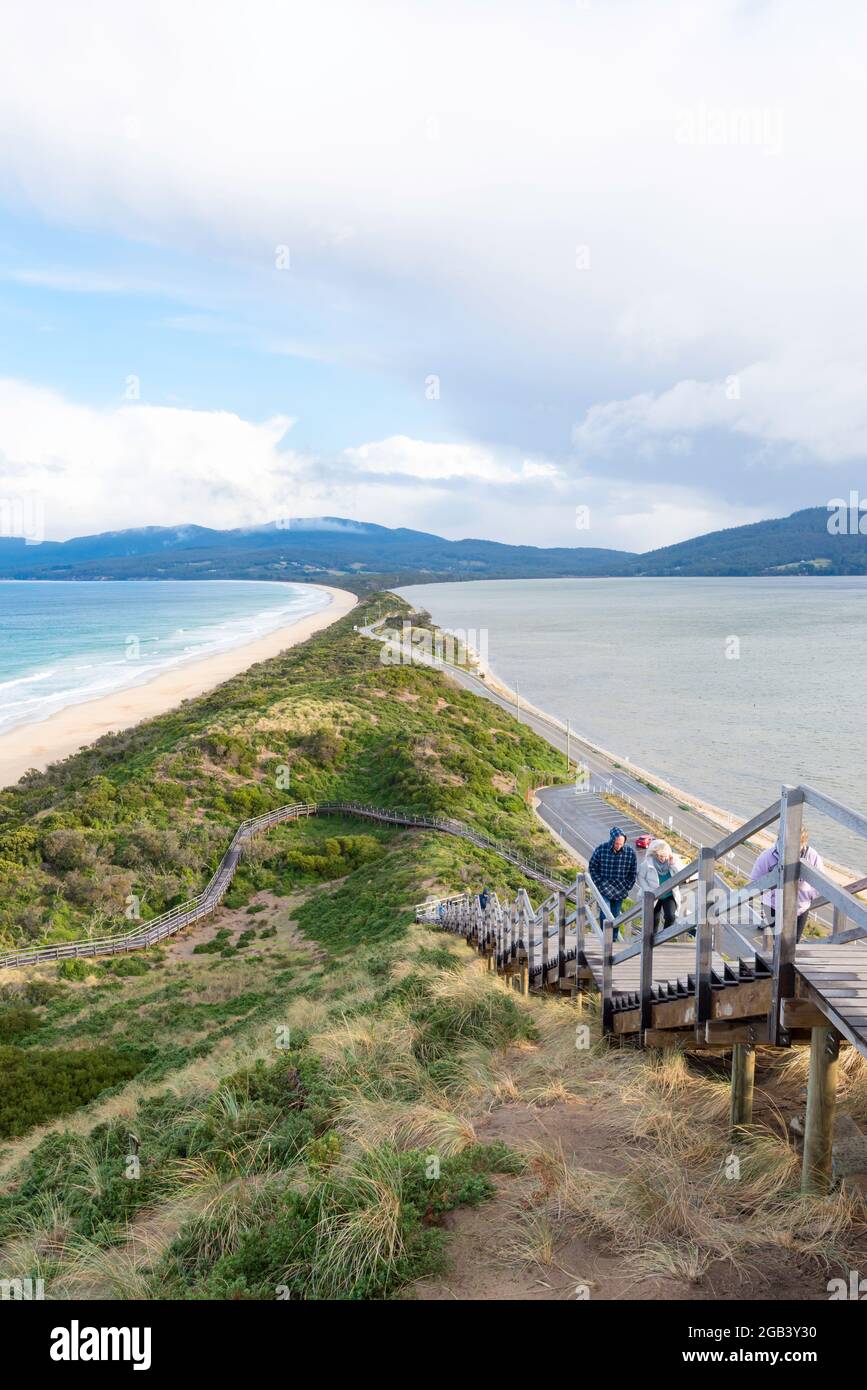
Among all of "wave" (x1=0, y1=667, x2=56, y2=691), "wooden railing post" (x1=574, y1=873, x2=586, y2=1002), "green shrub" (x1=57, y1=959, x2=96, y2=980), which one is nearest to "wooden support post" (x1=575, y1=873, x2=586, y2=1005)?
"wooden railing post" (x1=574, y1=873, x2=586, y2=1002)

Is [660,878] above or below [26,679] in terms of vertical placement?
above

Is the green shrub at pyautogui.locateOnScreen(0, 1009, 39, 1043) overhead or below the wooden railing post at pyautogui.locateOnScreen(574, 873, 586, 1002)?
below

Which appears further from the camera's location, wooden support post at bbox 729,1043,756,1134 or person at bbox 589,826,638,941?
person at bbox 589,826,638,941

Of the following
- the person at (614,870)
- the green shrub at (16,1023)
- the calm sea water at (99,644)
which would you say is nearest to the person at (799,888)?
the person at (614,870)

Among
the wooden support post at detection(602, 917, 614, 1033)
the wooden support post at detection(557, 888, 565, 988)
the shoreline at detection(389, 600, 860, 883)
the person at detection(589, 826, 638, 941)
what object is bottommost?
the shoreline at detection(389, 600, 860, 883)

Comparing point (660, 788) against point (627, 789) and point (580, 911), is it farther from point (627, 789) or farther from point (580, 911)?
point (580, 911)

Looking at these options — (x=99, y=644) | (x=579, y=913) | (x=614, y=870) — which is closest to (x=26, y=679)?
(x=99, y=644)

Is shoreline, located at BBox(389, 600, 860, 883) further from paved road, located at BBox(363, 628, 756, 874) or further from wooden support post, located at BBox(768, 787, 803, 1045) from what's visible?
wooden support post, located at BBox(768, 787, 803, 1045)

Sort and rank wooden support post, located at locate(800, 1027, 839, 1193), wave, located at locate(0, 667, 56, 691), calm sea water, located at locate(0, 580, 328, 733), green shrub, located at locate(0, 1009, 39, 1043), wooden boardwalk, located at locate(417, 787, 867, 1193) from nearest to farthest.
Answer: wooden boardwalk, located at locate(417, 787, 867, 1193), wooden support post, located at locate(800, 1027, 839, 1193), green shrub, located at locate(0, 1009, 39, 1043), calm sea water, located at locate(0, 580, 328, 733), wave, located at locate(0, 667, 56, 691)
